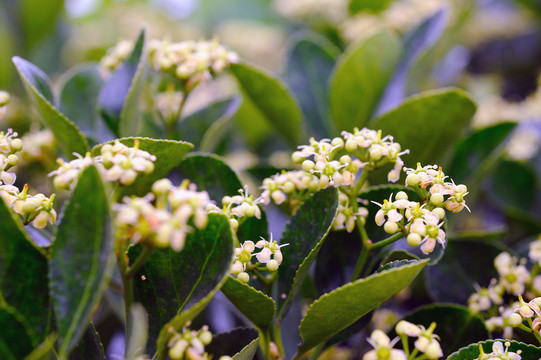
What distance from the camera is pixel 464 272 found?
1.16 m

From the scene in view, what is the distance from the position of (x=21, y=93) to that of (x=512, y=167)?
5.47 feet

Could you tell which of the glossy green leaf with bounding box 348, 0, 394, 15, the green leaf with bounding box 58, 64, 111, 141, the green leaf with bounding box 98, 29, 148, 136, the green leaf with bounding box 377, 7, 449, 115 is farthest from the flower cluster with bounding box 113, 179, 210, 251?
the glossy green leaf with bounding box 348, 0, 394, 15

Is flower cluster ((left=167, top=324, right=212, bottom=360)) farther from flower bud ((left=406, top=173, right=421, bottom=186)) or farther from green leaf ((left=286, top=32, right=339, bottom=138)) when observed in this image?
green leaf ((left=286, top=32, right=339, bottom=138))

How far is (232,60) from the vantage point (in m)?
1.25

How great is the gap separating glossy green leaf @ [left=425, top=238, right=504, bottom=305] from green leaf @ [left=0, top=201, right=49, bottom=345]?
76 centimetres

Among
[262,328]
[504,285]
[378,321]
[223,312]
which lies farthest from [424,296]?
[262,328]

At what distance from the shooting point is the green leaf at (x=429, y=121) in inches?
44.5

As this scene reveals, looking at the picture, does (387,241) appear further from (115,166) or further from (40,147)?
(40,147)

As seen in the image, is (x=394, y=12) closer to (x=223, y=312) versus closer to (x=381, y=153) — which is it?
(x=381, y=153)

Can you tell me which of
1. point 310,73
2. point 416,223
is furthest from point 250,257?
point 310,73

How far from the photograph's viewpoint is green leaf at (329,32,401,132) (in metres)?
1.33

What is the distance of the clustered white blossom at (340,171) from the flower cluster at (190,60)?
36 cm

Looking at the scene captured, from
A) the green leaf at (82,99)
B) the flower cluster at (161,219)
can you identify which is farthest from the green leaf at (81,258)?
the green leaf at (82,99)

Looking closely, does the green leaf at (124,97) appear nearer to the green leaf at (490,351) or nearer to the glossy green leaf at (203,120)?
the glossy green leaf at (203,120)
